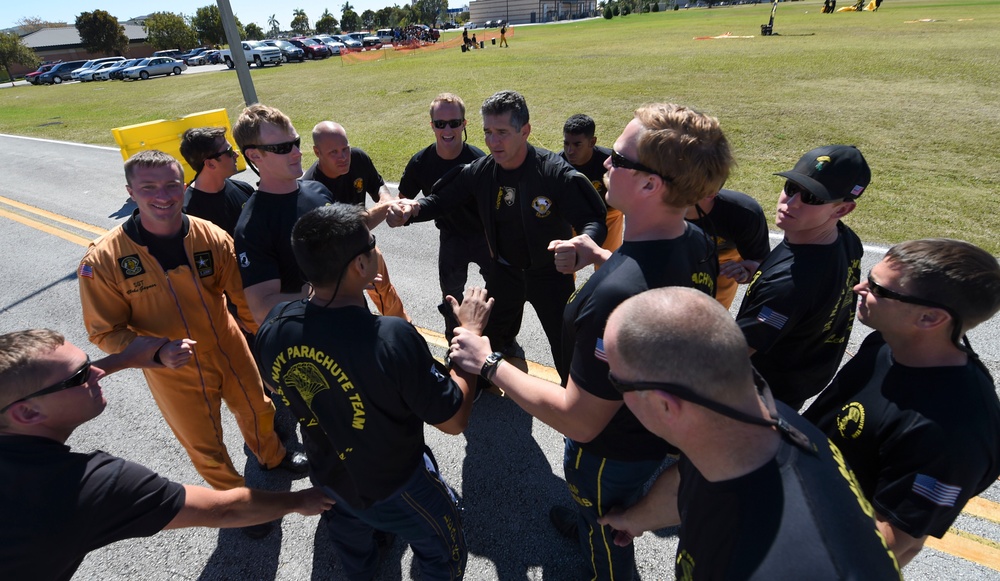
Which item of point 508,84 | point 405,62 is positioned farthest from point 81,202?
point 405,62

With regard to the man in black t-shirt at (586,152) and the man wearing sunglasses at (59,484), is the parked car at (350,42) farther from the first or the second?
the man wearing sunglasses at (59,484)

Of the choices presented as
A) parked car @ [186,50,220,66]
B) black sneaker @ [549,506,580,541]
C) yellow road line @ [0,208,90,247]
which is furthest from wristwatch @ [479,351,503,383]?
parked car @ [186,50,220,66]

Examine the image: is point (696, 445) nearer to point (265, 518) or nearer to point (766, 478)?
point (766, 478)

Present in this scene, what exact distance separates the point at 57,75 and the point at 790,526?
5755 centimetres

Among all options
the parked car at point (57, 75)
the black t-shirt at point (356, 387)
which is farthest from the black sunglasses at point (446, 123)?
the parked car at point (57, 75)

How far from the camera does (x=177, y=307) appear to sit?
319 centimetres

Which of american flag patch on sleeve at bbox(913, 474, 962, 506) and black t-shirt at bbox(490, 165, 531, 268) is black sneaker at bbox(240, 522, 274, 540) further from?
american flag patch on sleeve at bbox(913, 474, 962, 506)

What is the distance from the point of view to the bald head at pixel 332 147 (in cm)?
447

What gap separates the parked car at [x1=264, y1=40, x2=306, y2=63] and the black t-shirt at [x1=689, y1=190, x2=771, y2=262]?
4334 centimetres

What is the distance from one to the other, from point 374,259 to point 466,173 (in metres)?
2.16

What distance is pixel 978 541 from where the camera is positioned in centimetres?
284

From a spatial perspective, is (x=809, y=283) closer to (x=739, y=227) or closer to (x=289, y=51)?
(x=739, y=227)

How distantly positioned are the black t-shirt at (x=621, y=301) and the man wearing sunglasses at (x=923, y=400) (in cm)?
69

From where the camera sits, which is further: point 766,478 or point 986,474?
point 986,474
